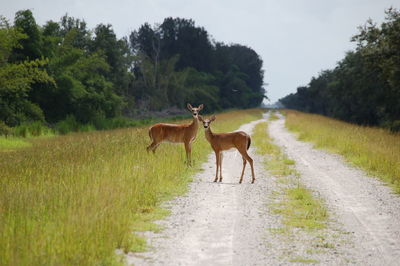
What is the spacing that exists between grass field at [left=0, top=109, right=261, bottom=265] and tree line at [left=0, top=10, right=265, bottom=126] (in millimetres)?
15239

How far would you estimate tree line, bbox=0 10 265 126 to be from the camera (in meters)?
26.0

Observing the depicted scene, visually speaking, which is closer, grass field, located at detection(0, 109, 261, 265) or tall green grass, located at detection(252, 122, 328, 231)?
grass field, located at detection(0, 109, 261, 265)

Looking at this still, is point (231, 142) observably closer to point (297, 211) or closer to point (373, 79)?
point (297, 211)

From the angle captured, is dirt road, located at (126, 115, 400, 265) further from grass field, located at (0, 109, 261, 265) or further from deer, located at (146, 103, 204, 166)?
deer, located at (146, 103, 204, 166)

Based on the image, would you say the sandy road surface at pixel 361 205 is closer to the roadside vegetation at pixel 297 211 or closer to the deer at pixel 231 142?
the roadside vegetation at pixel 297 211

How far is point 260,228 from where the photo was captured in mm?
6863

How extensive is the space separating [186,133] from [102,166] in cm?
399

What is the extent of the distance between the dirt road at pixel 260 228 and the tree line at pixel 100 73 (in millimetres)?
17720

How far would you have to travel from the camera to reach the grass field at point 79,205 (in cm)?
514

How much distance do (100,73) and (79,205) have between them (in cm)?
3663

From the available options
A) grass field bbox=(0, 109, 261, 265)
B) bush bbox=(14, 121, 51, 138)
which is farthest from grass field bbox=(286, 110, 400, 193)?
bush bbox=(14, 121, 51, 138)

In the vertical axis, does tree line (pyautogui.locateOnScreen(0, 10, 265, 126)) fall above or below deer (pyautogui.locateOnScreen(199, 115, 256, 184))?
above

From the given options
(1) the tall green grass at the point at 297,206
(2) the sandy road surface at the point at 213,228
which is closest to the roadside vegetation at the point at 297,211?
(1) the tall green grass at the point at 297,206

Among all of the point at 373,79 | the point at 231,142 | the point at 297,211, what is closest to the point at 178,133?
the point at 231,142
